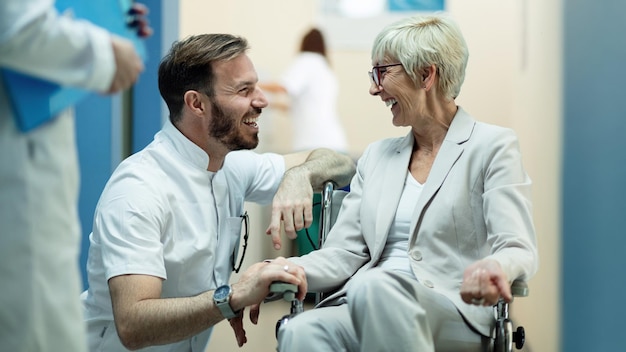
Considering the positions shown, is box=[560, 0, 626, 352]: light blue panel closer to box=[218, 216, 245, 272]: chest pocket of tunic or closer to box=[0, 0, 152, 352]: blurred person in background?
box=[218, 216, 245, 272]: chest pocket of tunic

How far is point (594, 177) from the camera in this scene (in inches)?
109

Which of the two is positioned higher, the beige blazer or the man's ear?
the man's ear

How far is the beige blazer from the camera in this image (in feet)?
7.14

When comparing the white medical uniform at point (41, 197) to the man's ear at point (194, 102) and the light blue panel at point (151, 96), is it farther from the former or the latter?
the light blue panel at point (151, 96)

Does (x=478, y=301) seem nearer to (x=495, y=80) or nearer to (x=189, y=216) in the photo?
(x=189, y=216)

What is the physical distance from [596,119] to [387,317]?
121 cm

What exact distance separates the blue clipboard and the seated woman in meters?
0.79

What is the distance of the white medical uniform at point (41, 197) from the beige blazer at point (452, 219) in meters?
0.98

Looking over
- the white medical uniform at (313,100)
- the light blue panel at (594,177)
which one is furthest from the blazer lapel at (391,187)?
the white medical uniform at (313,100)

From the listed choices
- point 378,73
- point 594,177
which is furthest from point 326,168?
point 594,177

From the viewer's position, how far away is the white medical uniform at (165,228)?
2.31m

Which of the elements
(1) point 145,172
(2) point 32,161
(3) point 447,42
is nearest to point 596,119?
(3) point 447,42

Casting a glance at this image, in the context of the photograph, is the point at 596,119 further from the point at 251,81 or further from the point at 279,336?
the point at 279,336

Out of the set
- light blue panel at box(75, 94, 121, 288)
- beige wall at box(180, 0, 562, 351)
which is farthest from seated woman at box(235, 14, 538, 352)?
light blue panel at box(75, 94, 121, 288)
